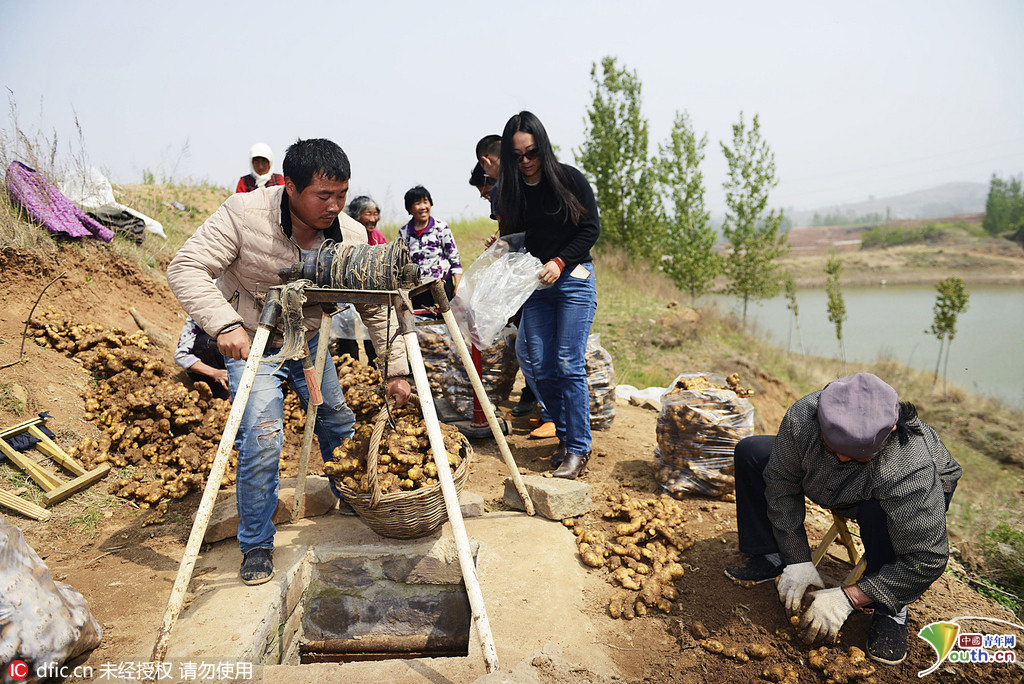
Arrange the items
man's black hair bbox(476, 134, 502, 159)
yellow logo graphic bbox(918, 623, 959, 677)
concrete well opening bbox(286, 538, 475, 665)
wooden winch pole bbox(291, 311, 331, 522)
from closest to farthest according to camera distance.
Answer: yellow logo graphic bbox(918, 623, 959, 677) → wooden winch pole bbox(291, 311, 331, 522) → concrete well opening bbox(286, 538, 475, 665) → man's black hair bbox(476, 134, 502, 159)

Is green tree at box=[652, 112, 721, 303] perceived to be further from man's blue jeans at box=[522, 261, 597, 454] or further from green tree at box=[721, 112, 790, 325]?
man's blue jeans at box=[522, 261, 597, 454]

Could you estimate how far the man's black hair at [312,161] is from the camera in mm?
2115

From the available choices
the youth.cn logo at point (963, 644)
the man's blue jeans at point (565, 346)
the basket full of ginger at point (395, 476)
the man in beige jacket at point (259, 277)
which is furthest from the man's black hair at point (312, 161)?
the youth.cn logo at point (963, 644)

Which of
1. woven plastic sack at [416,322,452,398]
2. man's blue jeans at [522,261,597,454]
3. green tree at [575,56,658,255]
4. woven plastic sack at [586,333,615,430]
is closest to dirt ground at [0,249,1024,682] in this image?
woven plastic sack at [586,333,615,430]

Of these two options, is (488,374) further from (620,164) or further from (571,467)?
(620,164)

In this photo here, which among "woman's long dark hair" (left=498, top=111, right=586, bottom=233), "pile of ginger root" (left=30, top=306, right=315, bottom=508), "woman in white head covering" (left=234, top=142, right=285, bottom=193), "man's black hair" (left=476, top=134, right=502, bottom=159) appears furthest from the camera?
"woman in white head covering" (left=234, top=142, right=285, bottom=193)

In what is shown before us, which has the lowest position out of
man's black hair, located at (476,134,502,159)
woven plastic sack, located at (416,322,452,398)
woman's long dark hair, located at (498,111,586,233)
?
woven plastic sack, located at (416,322,452,398)

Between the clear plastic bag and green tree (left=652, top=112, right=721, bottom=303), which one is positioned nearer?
the clear plastic bag

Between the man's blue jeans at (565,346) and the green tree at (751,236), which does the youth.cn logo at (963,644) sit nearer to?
the man's blue jeans at (565,346)

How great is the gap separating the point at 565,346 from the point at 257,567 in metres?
1.88

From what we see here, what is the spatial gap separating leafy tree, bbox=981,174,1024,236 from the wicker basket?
51186 millimetres

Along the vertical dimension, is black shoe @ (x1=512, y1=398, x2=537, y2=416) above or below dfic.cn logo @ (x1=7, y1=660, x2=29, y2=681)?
below

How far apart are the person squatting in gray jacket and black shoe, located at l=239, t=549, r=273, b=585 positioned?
2.17 m

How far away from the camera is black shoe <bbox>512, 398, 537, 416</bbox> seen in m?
4.51
